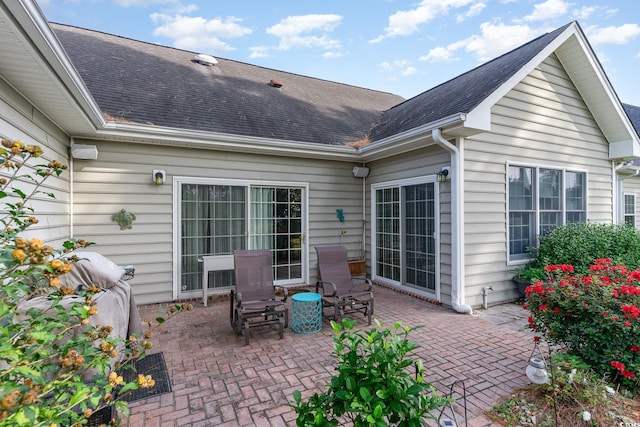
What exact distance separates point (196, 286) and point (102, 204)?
2.01 metres

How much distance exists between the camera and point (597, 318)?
2.65 metres

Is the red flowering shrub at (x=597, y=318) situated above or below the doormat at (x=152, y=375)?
above

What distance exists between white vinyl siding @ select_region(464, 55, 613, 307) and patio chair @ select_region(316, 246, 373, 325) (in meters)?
1.72

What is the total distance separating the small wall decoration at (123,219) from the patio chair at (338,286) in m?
3.08

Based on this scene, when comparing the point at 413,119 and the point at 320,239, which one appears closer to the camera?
the point at 413,119

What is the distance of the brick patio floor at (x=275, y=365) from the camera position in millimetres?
2533

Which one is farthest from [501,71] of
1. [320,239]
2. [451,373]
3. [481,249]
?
[451,373]

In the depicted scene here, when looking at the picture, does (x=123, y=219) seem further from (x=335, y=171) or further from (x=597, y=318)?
(x=597, y=318)

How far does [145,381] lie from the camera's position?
1336mm

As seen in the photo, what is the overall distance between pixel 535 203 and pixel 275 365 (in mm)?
5377

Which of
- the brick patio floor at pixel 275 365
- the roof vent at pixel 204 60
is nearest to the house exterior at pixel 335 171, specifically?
the roof vent at pixel 204 60

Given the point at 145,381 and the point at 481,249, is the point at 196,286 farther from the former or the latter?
the point at 481,249

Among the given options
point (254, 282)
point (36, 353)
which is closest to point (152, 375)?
point (254, 282)

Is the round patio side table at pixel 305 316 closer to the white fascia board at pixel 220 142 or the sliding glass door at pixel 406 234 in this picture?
the sliding glass door at pixel 406 234
